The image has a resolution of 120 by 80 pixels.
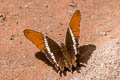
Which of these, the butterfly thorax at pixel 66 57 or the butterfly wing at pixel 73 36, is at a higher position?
the butterfly wing at pixel 73 36

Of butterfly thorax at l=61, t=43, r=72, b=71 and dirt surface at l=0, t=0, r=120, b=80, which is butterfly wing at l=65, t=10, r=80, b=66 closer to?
butterfly thorax at l=61, t=43, r=72, b=71

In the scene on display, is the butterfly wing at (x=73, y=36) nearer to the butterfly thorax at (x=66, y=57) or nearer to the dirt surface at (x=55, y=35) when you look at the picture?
the butterfly thorax at (x=66, y=57)

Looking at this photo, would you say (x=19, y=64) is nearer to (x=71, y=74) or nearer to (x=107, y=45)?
(x=71, y=74)

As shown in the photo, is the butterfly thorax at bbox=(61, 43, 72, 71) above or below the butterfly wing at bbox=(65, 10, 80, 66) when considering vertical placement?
below

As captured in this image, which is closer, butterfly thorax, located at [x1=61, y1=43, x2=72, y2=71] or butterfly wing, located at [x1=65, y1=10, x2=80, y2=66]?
butterfly thorax, located at [x1=61, y1=43, x2=72, y2=71]

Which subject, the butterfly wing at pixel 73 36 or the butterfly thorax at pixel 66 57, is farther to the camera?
the butterfly wing at pixel 73 36

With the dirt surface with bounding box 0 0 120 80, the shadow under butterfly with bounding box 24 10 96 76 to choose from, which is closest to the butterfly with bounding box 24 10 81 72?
the shadow under butterfly with bounding box 24 10 96 76

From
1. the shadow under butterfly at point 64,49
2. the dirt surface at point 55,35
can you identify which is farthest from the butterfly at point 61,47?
the dirt surface at point 55,35

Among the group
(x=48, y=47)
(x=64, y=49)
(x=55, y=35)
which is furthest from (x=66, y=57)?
(x=55, y=35)
